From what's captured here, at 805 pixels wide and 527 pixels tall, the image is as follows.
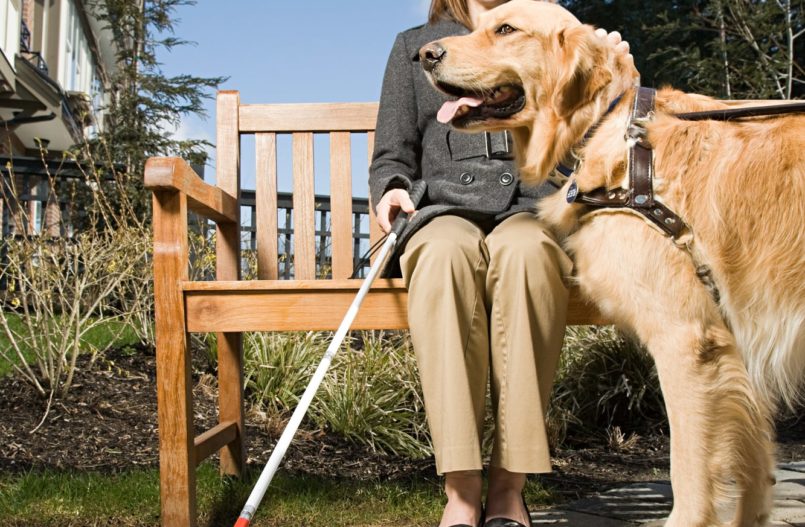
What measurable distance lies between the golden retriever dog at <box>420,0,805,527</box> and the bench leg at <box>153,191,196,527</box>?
0.86 meters

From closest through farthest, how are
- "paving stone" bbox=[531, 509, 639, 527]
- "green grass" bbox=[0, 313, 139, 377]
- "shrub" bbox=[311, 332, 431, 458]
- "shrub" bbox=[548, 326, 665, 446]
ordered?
"paving stone" bbox=[531, 509, 639, 527] < "shrub" bbox=[311, 332, 431, 458] < "shrub" bbox=[548, 326, 665, 446] < "green grass" bbox=[0, 313, 139, 377]

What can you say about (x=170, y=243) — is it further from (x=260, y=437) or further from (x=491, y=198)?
(x=260, y=437)

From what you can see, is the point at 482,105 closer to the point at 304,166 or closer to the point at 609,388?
the point at 304,166

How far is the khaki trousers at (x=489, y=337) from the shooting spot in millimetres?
2039

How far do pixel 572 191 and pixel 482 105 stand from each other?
0.35 meters

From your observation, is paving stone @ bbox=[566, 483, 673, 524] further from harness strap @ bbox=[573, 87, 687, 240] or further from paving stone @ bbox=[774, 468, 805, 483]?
harness strap @ bbox=[573, 87, 687, 240]

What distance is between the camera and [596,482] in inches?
124

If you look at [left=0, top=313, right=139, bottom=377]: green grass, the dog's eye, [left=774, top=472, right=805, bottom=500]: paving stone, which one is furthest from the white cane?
[left=0, top=313, right=139, bottom=377]: green grass

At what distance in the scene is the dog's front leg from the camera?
1843 mm

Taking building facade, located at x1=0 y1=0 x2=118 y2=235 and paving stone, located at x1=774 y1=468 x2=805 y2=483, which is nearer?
paving stone, located at x1=774 y1=468 x2=805 y2=483

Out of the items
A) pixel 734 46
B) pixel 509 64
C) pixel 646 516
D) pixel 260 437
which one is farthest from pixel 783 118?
pixel 734 46

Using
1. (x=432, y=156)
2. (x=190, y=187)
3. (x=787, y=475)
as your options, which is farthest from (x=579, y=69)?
(x=787, y=475)

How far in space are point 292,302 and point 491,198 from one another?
0.68 m

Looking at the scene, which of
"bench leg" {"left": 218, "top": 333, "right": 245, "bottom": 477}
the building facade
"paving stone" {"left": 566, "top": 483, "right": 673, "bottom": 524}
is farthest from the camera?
the building facade
